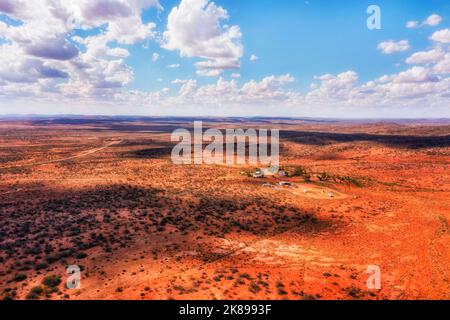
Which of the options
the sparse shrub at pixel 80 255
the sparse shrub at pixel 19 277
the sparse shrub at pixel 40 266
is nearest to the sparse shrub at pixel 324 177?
the sparse shrub at pixel 80 255

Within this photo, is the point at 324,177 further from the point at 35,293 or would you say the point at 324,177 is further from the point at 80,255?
the point at 35,293

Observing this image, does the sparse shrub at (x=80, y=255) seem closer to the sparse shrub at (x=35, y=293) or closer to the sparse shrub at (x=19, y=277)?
the sparse shrub at (x=19, y=277)

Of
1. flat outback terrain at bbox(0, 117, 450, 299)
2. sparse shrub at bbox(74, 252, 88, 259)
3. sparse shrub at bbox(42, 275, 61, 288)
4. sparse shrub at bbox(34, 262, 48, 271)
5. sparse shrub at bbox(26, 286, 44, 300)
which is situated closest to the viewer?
sparse shrub at bbox(26, 286, 44, 300)

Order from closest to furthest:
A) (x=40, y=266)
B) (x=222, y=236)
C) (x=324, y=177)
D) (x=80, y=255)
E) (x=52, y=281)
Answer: (x=52, y=281), (x=40, y=266), (x=80, y=255), (x=222, y=236), (x=324, y=177)

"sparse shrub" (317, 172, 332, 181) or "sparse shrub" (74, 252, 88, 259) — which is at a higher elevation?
"sparse shrub" (317, 172, 332, 181)

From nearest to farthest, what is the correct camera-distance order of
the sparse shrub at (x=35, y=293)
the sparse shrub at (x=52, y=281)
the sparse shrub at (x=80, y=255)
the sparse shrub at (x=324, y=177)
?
the sparse shrub at (x=35, y=293) < the sparse shrub at (x=52, y=281) < the sparse shrub at (x=80, y=255) < the sparse shrub at (x=324, y=177)

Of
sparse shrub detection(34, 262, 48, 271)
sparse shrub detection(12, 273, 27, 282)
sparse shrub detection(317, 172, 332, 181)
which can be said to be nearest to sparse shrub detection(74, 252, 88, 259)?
sparse shrub detection(34, 262, 48, 271)

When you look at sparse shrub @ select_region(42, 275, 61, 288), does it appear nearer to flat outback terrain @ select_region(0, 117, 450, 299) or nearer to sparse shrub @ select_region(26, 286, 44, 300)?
flat outback terrain @ select_region(0, 117, 450, 299)

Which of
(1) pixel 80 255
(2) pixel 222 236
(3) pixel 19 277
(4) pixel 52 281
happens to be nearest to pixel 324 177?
(2) pixel 222 236
